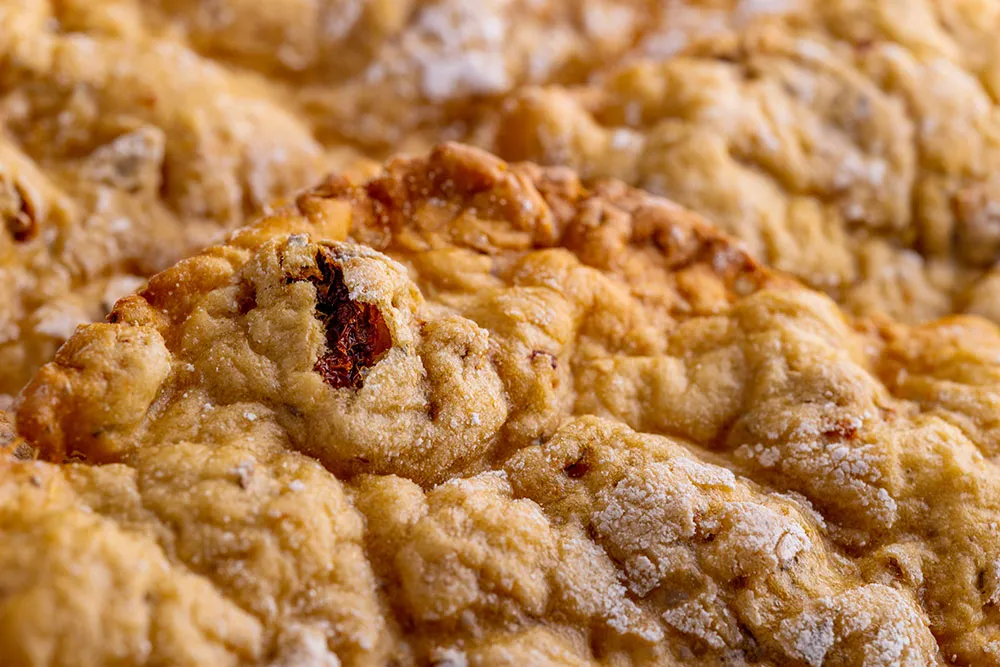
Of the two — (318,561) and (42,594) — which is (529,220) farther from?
(42,594)

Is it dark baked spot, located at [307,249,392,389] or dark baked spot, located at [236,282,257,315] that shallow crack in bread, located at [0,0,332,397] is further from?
dark baked spot, located at [307,249,392,389]

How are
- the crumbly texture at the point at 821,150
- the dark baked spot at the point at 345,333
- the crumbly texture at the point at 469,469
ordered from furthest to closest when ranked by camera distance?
the crumbly texture at the point at 821,150, the dark baked spot at the point at 345,333, the crumbly texture at the point at 469,469

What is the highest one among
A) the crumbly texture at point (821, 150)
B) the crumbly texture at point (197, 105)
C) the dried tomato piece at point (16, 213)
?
the crumbly texture at point (821, 150)

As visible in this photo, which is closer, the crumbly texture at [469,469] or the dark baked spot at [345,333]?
the crumbly texture at [469,469]

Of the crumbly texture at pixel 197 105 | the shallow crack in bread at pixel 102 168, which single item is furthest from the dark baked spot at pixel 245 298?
the shallow crack in bread at pixel 102 168

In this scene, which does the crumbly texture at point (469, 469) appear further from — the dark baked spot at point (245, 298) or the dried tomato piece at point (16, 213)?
the dried tomato piece at point (16, 213)

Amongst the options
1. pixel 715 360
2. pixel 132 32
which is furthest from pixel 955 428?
pixel 132 32

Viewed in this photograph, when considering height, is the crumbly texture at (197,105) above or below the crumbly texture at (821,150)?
below
